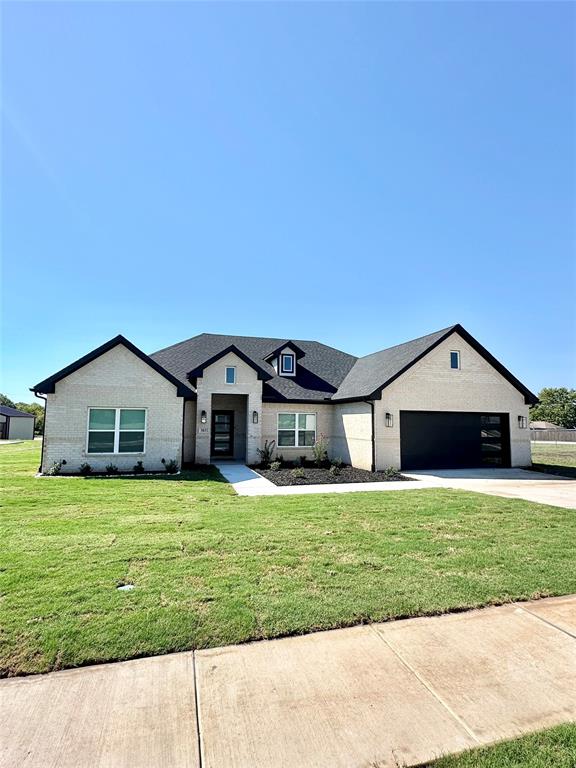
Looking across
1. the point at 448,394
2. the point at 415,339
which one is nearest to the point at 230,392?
the point at 415,339

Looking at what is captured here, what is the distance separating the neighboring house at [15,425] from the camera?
38812 millimetres

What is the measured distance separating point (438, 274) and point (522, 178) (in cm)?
618

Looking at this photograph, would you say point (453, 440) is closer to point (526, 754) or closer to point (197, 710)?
point (526, 754)

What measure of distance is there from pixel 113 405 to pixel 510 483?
1471 centimetres

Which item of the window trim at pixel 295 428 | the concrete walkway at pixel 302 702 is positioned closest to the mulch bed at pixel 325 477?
the window trim at pixel 295 428

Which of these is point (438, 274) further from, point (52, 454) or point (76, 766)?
point (76, 766)

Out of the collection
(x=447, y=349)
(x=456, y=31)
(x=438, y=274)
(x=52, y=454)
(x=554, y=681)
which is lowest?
(x=554, y=681)

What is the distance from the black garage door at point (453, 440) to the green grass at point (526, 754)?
49.0 feet

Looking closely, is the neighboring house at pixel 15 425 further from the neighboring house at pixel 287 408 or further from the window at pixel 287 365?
the window at pixel 287 365

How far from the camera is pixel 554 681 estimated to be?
121 inches

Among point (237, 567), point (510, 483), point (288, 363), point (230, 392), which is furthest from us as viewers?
point (288, 363)

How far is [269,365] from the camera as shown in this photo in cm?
2170

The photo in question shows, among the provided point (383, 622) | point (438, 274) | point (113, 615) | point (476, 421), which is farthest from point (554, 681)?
point (438, 274)

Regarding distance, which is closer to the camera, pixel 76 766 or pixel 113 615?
pixel 76 766
